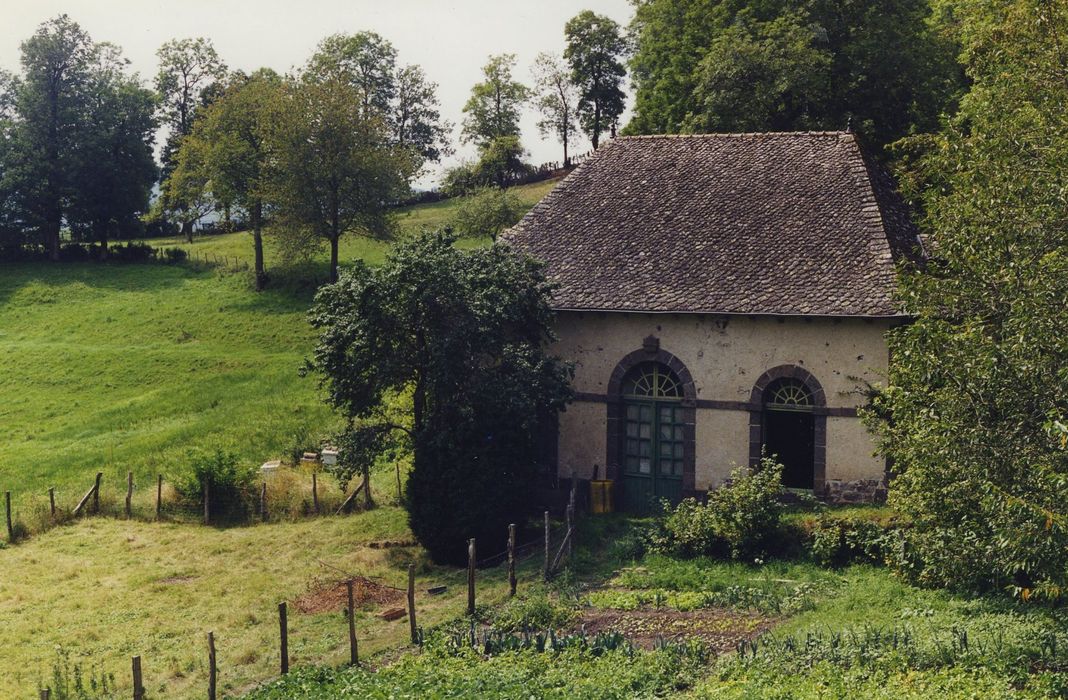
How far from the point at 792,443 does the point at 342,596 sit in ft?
34.6

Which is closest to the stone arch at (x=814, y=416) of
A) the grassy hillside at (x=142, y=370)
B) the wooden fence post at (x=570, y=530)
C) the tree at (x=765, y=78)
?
the wooden fence post at (x=570, y=530)

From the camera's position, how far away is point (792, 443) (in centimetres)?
2325

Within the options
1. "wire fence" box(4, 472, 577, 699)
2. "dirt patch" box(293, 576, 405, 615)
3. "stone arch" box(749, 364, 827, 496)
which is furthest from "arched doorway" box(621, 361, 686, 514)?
"dirt patch" box(293, 576, 405, 615)

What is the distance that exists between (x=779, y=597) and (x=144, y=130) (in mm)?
55974

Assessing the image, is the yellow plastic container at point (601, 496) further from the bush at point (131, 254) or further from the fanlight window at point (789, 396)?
the bush at point (131, 254)

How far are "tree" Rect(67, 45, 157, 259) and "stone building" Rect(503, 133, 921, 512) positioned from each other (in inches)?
1602

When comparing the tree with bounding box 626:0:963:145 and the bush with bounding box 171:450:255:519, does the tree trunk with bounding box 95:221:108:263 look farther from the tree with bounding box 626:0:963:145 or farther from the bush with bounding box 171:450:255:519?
the tree with bounding box 626:0:963:145

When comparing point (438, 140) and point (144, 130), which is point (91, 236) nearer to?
point (144, 130)

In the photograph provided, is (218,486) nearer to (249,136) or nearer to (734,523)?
(734,523)

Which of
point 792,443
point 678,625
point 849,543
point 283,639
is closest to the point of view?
point 283,639

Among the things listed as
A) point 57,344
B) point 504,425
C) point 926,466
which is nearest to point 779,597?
point 926,466

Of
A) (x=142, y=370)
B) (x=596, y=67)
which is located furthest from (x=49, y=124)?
(x=596, y=67)

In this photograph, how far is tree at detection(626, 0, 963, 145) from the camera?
35688 mm

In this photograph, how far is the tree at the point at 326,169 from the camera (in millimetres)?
47031
